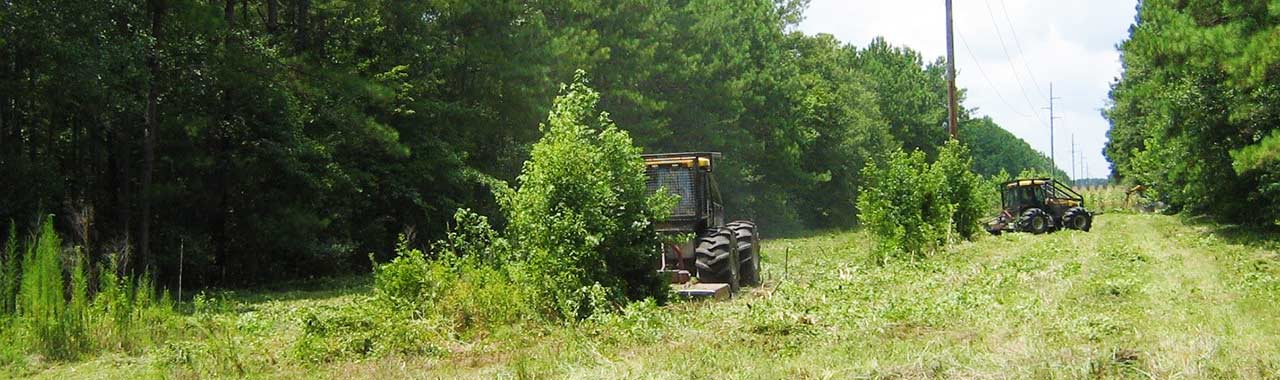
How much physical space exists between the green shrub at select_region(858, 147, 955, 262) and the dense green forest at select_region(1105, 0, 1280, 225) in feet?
18.9

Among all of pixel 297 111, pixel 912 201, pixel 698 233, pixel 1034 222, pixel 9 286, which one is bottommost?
pixel 9 286

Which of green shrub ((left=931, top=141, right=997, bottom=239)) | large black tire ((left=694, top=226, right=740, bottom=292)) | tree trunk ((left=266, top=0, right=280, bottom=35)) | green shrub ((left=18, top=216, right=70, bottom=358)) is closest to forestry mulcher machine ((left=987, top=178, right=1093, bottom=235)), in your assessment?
green shrub ((left=931, top=141, right=997, bottom=239))

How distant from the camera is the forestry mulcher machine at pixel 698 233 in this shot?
589 inches

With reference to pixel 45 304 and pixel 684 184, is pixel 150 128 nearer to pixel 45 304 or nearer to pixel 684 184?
pixel 45 304

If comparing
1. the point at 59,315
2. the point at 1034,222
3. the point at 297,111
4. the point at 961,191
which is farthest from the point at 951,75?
the point at 59,315

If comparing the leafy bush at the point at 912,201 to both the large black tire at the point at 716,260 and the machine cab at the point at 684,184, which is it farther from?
the large black tire at the point at 716,260

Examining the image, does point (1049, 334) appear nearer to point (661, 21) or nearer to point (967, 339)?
point (967, 339)

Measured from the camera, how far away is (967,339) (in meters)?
8.66

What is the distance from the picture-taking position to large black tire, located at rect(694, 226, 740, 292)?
14906mm

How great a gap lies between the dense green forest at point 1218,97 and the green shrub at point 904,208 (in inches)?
227

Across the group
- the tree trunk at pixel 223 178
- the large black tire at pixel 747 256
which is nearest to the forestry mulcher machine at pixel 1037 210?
the large black tire at pixel 747 256

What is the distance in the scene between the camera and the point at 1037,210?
1296 inches

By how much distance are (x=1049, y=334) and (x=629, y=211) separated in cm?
498

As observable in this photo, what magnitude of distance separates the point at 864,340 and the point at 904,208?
12784 millimetres
